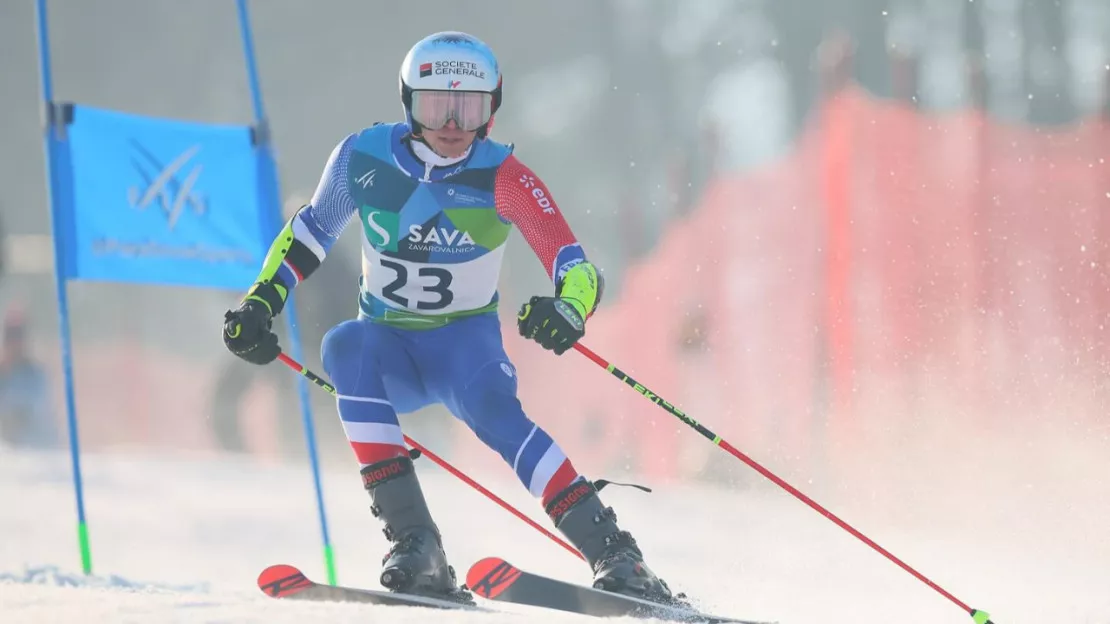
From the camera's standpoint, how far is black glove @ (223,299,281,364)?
11.5 feet

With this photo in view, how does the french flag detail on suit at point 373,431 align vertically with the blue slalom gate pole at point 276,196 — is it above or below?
below

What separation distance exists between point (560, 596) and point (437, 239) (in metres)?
1.09

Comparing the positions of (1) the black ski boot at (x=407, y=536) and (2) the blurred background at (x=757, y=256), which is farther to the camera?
(2) the blurred background at (x=757, y=256)

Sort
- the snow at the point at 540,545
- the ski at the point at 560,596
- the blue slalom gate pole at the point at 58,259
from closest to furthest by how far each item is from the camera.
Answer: the ski at the point at 560,596, the snow at the point at 540,545, the blue slalom gate pole at the point at 58,259

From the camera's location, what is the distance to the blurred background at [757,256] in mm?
7707

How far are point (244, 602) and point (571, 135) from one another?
14222 mm

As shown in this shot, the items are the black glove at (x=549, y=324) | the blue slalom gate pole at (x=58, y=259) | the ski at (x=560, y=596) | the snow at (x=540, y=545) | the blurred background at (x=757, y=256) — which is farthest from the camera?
the blurred background at (x=757, y=256)

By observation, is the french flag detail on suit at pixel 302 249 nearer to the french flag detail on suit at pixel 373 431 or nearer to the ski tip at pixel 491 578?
the french flag detail on suit at pixel 373 431

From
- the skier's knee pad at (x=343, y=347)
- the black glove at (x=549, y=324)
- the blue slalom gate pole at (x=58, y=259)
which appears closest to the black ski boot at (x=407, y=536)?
the skier's knee pad at (x=343, y=347)

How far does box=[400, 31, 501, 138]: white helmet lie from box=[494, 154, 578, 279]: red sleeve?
0.18m

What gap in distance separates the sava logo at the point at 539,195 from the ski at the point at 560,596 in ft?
3.33

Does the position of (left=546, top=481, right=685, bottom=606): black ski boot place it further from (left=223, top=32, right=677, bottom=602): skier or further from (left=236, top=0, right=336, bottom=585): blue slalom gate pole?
(left=236, top=0, right=336, bottom=585): blue slalom gate pole

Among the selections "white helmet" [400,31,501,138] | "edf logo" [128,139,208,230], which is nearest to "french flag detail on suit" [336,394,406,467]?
"white helmet" [400,31,501,138]

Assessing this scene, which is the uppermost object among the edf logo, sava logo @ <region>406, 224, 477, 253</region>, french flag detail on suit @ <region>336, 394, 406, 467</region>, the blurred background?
the blurred background
